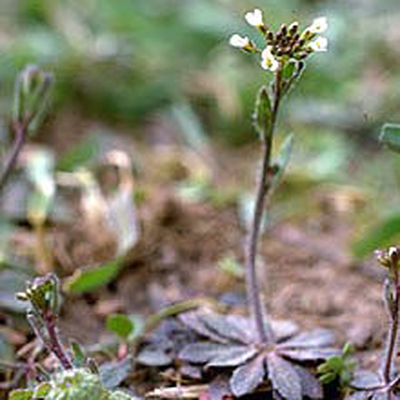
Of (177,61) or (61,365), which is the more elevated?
(177,61)

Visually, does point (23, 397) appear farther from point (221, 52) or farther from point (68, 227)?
point (221, 52)

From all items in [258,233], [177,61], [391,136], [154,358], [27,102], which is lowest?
[154,358]

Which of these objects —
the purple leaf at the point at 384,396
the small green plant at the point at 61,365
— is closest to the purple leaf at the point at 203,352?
the small green plant at the point at 61,365

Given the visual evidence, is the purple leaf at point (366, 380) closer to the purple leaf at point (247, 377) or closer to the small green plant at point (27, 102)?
the purple leaf at point (247, 377)

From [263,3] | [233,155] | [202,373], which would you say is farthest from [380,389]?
[263,3]

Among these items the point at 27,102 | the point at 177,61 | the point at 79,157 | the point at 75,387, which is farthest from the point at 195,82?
the point at 75,387

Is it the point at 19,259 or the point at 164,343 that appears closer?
the point at 164,343

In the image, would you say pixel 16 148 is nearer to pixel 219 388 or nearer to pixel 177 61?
pixel 219 388
